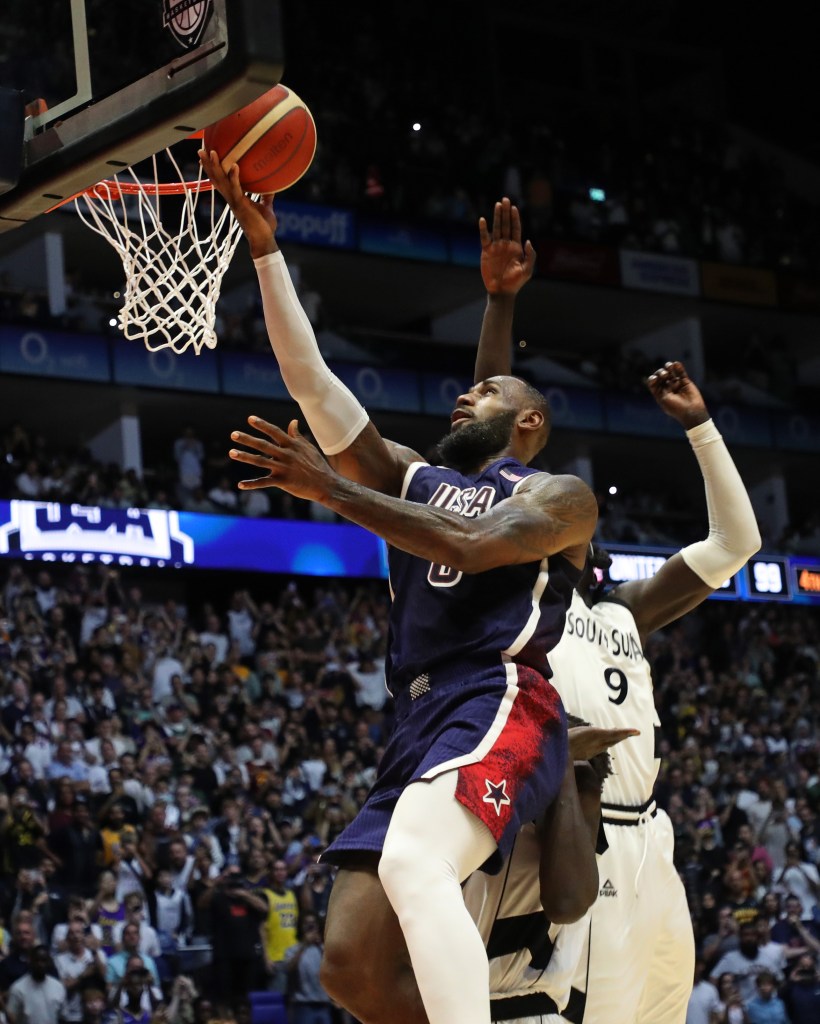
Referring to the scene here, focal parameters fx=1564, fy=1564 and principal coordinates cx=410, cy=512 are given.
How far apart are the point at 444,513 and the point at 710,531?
5.92 ft

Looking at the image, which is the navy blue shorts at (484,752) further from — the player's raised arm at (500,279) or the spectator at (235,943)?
the spectator at (235,943)

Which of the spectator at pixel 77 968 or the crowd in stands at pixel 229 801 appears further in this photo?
the crowd in stands at pixel 229 801

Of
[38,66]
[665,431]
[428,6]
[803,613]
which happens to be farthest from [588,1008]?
[428,6]

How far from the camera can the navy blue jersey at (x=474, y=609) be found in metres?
4.54

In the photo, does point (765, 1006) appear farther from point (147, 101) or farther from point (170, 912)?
point (147, 101)

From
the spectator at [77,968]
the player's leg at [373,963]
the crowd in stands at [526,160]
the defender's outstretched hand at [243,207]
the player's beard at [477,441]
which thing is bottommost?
the spectator at [77,968]

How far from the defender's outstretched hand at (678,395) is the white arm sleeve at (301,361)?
1.55 meters

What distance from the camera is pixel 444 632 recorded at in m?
4.56

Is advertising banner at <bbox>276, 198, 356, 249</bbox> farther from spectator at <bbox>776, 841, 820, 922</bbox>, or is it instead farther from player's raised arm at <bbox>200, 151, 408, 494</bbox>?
player's raised arm at <bbox>200, 151, 408, 494</bbox>

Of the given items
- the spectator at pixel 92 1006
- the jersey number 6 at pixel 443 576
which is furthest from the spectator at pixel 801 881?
the jersey number 6 at pixel 443 576

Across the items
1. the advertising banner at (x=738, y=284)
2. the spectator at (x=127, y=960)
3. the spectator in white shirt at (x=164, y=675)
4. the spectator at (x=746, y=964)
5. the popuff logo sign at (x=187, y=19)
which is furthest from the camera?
the advertising banner at (x=738, y=284)

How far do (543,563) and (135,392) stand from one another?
18.9 meters

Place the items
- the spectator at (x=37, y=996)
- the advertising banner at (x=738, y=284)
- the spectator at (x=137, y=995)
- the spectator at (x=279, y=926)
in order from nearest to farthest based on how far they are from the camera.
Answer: the spectator at (x=37, y=996), the spectator at (x=137, y=995), the spectator at (x=279, y=926), the advertising banner at (x=738, y=284)

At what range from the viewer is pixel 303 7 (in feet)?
94.3
